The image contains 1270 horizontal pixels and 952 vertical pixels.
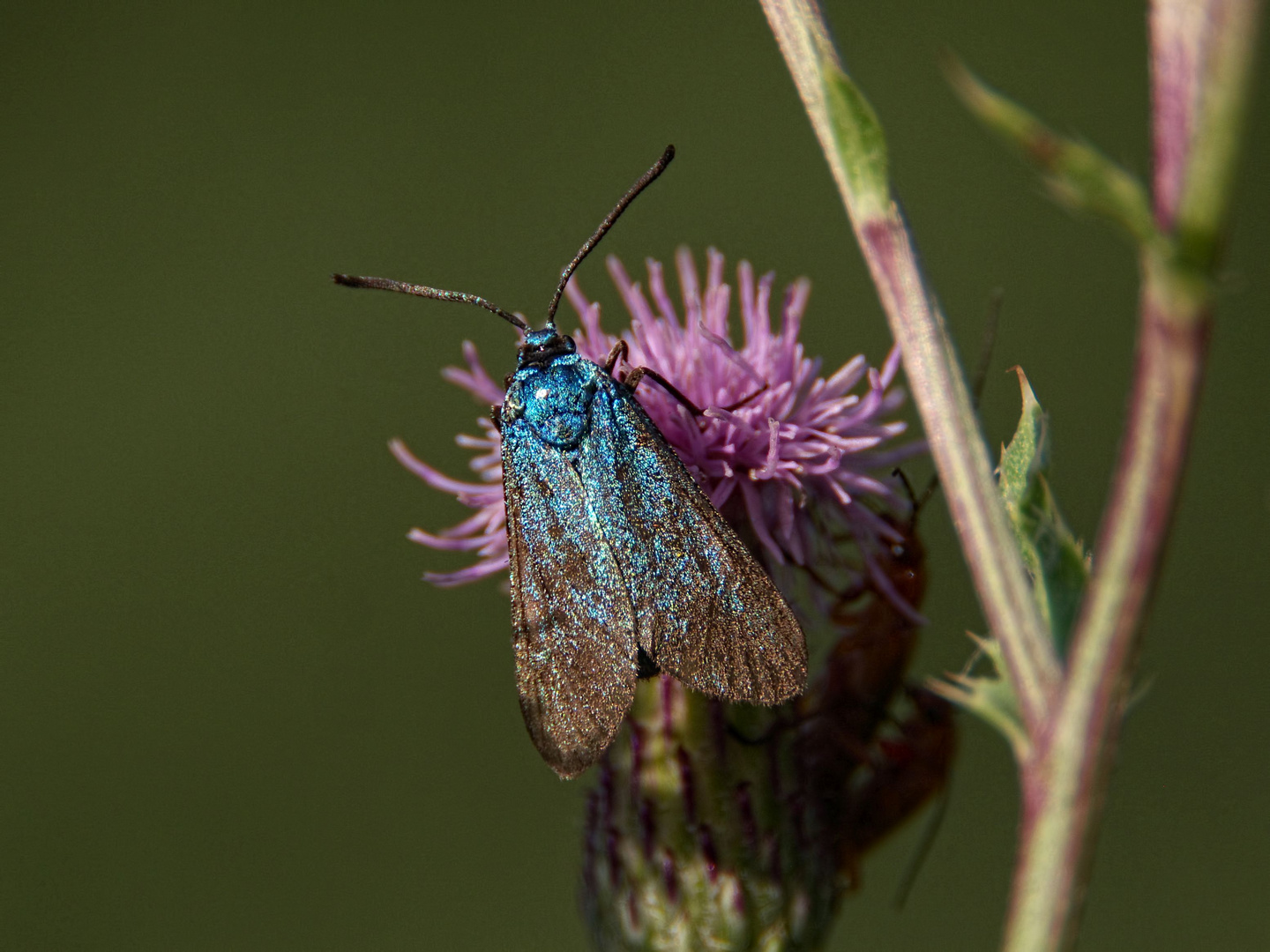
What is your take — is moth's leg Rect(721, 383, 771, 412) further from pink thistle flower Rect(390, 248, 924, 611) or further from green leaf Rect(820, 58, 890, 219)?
green leaf Rect(820, 58, 890, 219)

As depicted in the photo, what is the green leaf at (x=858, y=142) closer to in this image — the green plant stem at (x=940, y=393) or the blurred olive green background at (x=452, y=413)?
the green plant stem at (x=940, y=393)

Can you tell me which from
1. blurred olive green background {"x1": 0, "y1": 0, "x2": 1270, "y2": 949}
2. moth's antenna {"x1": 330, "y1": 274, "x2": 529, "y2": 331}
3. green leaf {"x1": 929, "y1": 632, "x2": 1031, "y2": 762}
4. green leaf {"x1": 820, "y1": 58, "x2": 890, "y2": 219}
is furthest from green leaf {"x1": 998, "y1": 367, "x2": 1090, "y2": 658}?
blurred olive green background {"x1": 0, "y1": 0, "x2": 1270, "y2": 949}

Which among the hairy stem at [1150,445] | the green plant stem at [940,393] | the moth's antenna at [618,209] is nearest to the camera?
the hairy stem at [1150,445]

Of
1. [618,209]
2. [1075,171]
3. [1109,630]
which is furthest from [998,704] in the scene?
[618,209]

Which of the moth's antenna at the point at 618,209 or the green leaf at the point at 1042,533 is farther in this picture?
the moth's antenna at the point at 618,209

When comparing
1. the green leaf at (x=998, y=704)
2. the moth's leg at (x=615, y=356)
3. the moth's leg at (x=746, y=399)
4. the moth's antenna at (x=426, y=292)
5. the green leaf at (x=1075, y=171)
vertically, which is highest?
the moth's antenna at (x=426, y=292)

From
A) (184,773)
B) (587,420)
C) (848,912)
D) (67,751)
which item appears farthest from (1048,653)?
(67,751)

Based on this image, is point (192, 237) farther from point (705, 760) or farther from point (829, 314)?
point (705, 760)

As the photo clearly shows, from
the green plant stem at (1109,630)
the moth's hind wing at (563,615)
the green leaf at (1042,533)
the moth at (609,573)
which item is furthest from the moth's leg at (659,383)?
the green plant stem at (1109,630)
